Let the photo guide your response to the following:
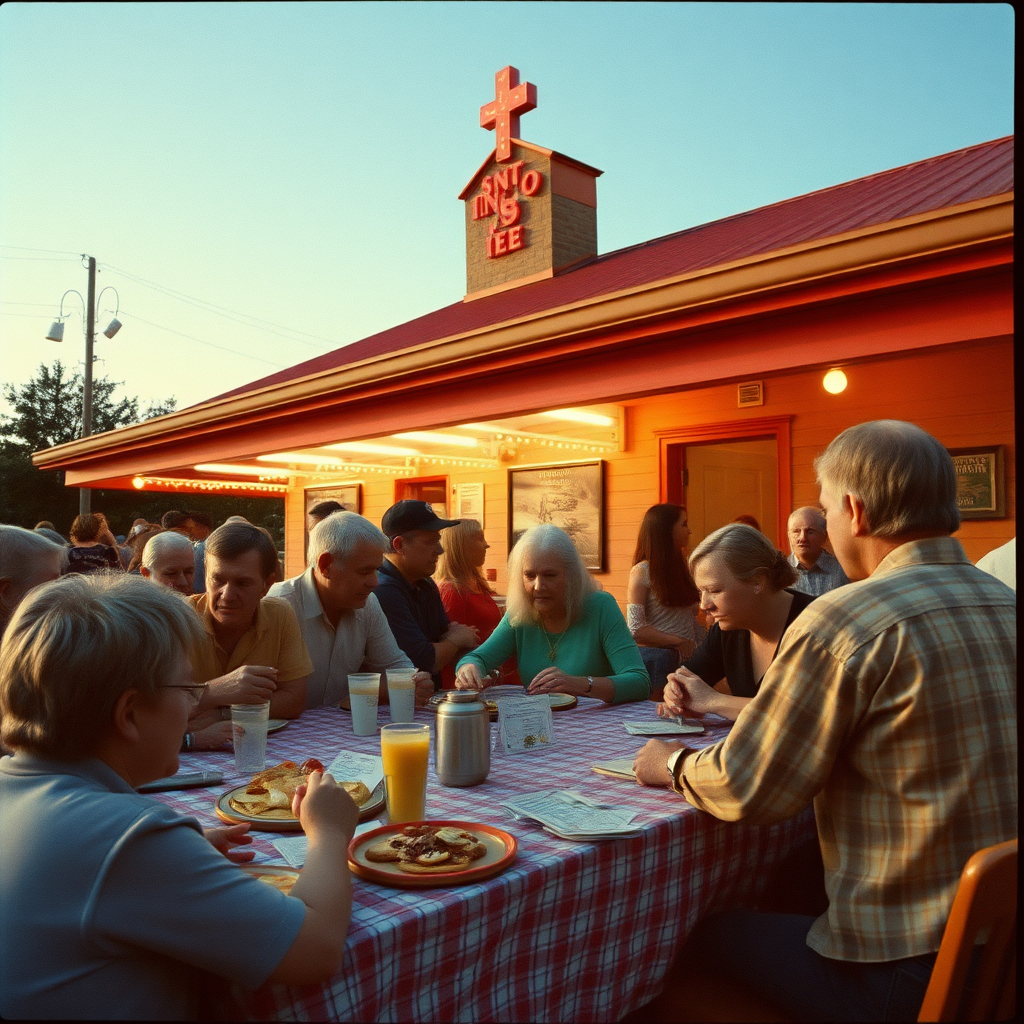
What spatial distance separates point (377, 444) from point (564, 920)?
7615mm

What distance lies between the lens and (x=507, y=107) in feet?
32.0

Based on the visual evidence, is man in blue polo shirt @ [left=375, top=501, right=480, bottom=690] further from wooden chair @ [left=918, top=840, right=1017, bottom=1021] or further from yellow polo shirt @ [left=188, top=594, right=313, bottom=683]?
wooden chair @ [left=918, top=840, right=1017, bottom=1021]

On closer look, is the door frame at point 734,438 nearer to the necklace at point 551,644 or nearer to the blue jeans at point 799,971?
the necklace at point 551,644

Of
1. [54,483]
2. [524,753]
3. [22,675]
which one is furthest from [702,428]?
[54,483]

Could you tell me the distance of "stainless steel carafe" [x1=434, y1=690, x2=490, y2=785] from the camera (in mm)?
1976

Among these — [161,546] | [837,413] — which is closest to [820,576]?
[837,413]

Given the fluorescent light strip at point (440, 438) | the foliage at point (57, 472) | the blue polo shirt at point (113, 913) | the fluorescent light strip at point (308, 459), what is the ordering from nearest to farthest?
the blue polo shirt at point (113, 913), the fluorescent light strip at point (440, 438), the fluorescent light strip at point (308, 459), the foliage at point (57, 472)

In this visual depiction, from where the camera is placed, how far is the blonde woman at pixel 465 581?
5.07m

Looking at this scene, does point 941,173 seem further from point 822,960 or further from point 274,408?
point 822,960

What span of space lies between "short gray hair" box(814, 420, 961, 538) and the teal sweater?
1.73 metres

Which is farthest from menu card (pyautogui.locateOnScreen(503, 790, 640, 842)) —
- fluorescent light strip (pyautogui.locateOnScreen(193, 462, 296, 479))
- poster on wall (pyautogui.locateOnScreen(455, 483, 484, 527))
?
fluorescent light strip (pyautogui.locateOnScreen(193, 462, 296, 479))

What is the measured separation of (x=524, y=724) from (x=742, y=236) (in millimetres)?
6166

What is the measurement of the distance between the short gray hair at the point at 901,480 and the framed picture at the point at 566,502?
577 cm

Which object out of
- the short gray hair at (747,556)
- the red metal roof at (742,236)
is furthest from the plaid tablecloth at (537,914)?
the red metal roof at (742,236)
